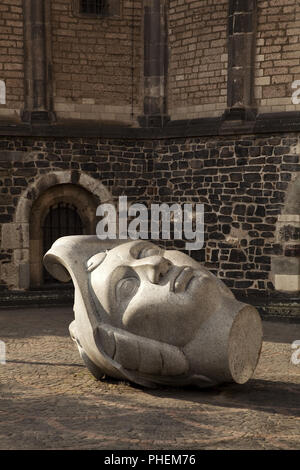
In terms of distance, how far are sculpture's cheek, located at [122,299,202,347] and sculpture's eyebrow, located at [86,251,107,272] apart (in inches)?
27.9

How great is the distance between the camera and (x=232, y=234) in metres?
11.9

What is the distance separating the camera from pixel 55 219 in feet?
42.5

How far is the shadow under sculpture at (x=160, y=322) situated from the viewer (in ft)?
19.3

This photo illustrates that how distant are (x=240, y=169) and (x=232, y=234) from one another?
136 cm

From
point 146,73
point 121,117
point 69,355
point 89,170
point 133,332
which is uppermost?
point 146,73

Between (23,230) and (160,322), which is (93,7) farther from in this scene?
(160,322)

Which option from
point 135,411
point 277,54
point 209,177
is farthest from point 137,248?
point 277,54

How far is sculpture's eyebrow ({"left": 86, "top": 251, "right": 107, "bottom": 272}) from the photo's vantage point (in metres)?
6.41

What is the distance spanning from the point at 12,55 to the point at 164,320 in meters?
8.60

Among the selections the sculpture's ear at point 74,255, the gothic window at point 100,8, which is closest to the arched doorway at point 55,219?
the gothic window at point 100,8

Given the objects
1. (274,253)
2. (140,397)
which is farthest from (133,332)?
(274,253)

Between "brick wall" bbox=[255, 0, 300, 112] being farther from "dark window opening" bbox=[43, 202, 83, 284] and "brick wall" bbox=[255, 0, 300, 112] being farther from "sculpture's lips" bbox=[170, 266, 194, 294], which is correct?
"sculpture's lips" bbox=[170, 266, 194, 294]

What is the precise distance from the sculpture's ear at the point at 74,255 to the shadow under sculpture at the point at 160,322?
28 millimetres

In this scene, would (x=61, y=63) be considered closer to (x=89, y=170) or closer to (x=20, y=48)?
(x=20, y=48)
